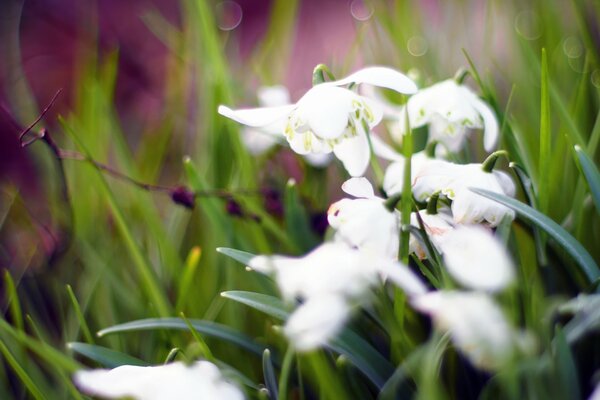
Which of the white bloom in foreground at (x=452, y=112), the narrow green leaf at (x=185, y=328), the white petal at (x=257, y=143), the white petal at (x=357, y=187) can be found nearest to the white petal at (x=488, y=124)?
the white bloom in foreground at (x=452, y=112)

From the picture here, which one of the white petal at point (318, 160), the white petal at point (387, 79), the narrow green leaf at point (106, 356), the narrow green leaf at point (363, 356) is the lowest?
the narrow green leaf at point (106, 356)

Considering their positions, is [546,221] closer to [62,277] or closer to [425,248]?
[425,248]

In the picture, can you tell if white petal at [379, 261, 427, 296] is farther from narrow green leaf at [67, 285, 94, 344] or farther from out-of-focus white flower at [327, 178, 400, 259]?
narrow green leaf at [67, 285, 94, 344]

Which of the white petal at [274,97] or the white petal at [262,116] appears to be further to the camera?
the white petal at [274,97]

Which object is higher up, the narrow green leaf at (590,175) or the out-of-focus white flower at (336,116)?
the out-of-focus white flower at (336,116)

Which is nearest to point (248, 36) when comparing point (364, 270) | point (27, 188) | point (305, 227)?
point (27, 188)

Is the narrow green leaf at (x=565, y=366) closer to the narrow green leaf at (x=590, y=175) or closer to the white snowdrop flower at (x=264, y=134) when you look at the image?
the narrow green leaf at (x=590, y=175)

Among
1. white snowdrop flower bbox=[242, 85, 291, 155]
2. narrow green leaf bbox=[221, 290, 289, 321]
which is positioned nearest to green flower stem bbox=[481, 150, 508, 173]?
narrow green leaf bbox=[221, 290, 289, 321]

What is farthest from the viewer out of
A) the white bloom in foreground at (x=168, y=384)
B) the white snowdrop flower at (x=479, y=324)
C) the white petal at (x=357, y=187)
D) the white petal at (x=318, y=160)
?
the white petal at (x=318, y=160)
